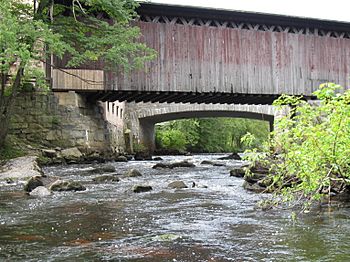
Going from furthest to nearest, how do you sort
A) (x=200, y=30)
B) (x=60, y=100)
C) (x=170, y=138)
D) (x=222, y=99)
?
(x=170, y=138)
(x=222, y=99)
(x=200, y=30)
(x=60, y=100)

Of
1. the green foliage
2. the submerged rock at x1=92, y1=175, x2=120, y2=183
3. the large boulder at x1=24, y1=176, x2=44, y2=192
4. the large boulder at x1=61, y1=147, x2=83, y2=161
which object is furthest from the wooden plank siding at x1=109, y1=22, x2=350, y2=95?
the green foliage

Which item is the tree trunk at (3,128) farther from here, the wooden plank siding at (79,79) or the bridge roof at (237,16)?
the bridge roof at (237,16)

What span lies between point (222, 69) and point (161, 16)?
2.73 metres

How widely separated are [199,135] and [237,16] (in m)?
20.2

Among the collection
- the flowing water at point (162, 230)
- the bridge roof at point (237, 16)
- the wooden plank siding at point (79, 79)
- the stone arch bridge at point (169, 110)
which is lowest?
the flowing water at point (162, 230)

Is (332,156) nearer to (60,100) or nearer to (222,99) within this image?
(60,100)

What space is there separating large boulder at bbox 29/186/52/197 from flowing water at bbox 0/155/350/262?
0.79 feet

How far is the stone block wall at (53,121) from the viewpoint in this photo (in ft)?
42.5

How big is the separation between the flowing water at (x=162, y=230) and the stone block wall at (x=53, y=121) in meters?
6.93

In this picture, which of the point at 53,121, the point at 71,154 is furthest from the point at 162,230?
the point at 53,121

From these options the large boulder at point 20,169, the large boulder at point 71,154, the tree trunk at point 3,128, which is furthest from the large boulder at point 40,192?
the large boulder at point 71,154

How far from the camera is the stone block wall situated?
13.0 meters

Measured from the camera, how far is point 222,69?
49.3 feet

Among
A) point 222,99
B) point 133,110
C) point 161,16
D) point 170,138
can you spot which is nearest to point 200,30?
point 161,16
